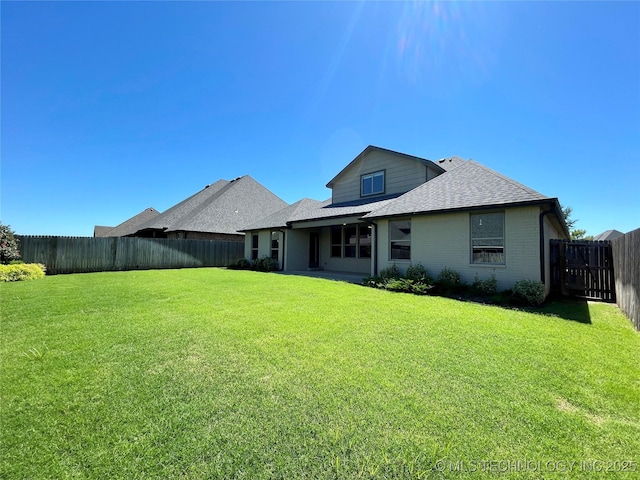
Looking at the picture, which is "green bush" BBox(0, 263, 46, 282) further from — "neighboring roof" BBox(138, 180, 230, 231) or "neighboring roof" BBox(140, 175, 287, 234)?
"neighboring roof" BBox(138, 180, 230, 231)

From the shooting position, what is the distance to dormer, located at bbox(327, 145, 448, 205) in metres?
13.4

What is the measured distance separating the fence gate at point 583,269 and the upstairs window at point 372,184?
811 cm

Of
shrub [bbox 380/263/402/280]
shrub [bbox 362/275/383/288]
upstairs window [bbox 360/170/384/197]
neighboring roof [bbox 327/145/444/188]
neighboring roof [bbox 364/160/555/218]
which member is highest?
neighboring roof [bbox 327/145/444/188]

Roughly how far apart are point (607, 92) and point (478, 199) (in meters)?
6.43

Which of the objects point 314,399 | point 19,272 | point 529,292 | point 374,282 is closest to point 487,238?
point 529,292

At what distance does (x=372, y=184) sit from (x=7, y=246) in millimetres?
18942

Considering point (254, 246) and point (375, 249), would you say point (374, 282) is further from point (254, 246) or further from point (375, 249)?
point (254, 246)

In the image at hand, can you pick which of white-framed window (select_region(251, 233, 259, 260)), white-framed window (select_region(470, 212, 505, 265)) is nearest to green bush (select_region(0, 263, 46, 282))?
white-framed window (select_region(251, 233, 259, 260))

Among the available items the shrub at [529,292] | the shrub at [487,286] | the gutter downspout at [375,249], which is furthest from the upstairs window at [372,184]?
the shrub at [529,292]

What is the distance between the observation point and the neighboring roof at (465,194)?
8.31m

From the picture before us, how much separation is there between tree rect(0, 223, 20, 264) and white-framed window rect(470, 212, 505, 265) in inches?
822

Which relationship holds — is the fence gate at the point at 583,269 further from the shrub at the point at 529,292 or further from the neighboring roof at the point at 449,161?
the neighboring roof at the point at 449,161

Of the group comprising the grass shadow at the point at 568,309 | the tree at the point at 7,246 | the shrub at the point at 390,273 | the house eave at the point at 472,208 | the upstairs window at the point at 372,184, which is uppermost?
the upstairs window at the point at 372,184

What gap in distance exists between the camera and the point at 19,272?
11.9 metres
